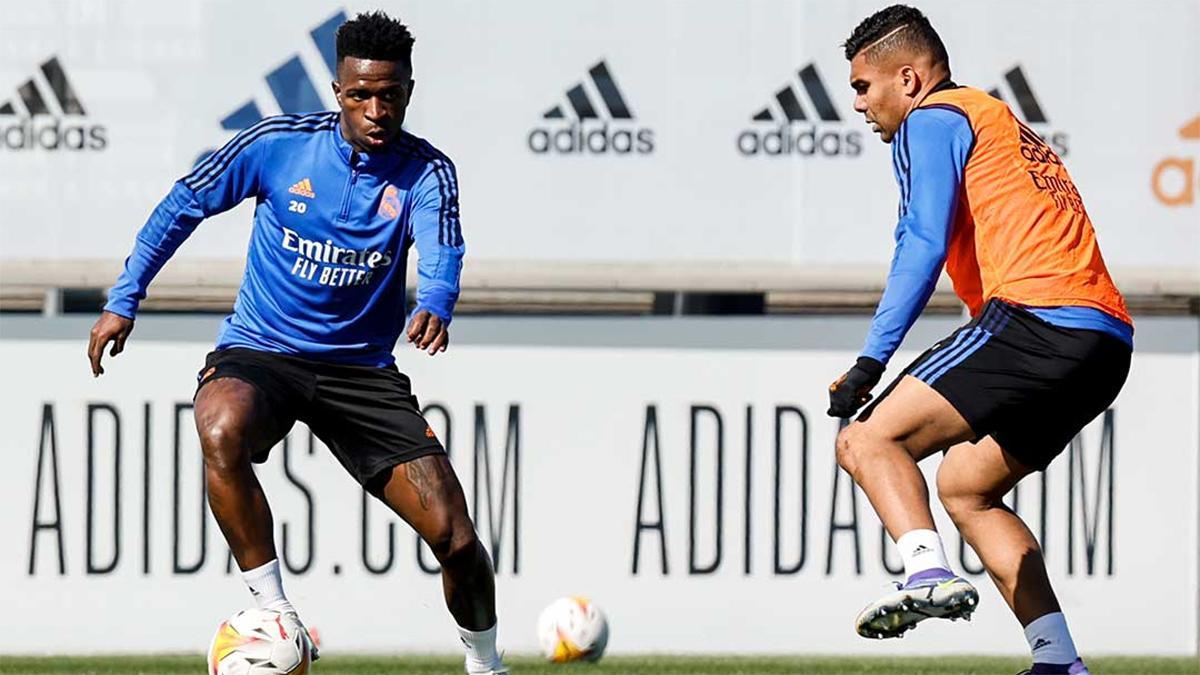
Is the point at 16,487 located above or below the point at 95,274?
below

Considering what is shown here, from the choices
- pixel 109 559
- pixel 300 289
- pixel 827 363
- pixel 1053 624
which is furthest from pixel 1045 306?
pixel 109 559

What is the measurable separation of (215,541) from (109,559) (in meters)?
0.48

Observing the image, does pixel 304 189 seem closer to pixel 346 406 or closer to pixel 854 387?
pixel 346 406

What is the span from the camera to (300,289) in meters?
7.30

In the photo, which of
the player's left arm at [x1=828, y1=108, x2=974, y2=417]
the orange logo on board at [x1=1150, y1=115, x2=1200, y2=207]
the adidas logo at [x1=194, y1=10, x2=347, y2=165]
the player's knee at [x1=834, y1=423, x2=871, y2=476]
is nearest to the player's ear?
the player's left arm at [x1=828, y1=108, x2=974, y2=417]

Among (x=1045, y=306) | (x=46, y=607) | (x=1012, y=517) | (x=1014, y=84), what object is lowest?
(x=46, y=607)

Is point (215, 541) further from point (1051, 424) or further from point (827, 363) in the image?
point (1051, 424)

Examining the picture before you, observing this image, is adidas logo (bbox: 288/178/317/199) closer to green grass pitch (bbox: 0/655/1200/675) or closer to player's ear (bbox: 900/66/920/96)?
player's ear (bbox: 900/66/920/96)

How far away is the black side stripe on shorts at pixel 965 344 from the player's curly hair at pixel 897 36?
0.81 metres

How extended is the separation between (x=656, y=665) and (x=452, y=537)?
8.56 ft

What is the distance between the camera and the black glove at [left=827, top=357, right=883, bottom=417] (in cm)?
625

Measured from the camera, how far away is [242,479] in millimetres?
6824

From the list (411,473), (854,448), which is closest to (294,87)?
(411,473)

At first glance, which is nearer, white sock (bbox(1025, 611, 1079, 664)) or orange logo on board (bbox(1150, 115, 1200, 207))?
white sock (bbox(1025, 611, 1079, 664))
